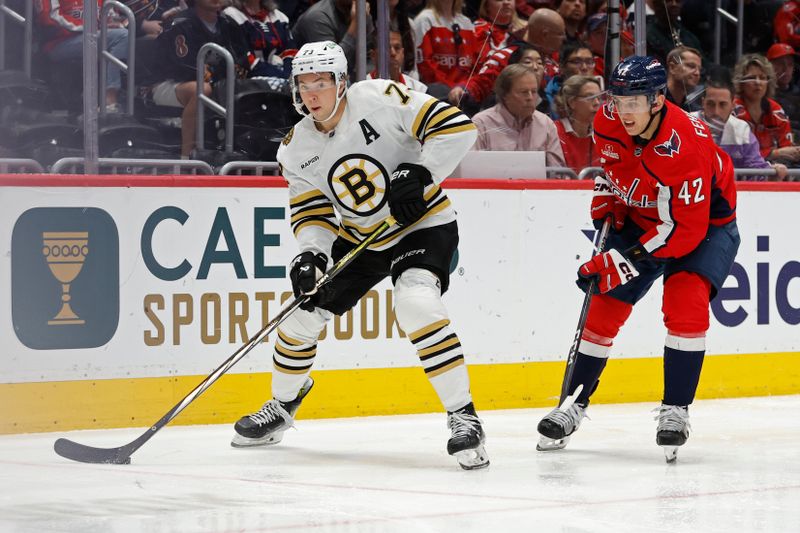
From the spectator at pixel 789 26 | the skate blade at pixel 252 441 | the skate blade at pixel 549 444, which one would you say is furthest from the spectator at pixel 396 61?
the spectator at pixel 789 26

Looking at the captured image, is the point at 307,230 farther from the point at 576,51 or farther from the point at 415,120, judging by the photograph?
the point at 576,51

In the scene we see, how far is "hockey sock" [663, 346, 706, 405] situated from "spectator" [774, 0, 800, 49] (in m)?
2.81

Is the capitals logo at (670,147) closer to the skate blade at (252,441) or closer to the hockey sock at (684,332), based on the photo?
the hockey sock at (684,332)

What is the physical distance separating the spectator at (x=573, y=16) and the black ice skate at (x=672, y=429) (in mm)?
2455

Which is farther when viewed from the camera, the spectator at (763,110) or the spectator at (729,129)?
the spectator at (763,110)

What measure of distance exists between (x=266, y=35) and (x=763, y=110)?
2359 millimetres

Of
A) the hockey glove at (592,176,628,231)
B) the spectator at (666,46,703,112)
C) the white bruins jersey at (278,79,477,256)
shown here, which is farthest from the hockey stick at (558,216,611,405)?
the spectator at (666,46,703,112)

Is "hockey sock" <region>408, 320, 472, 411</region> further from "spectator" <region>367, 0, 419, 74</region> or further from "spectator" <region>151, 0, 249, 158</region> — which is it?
"spectator" <region>367, 0, 419, 74</region>

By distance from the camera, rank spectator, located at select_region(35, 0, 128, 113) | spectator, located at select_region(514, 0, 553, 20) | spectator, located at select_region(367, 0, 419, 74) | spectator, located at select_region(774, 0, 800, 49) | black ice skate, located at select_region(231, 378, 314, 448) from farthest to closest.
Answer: spectator, located at select_region(774, 0, 800, 49) → spectator, located at select_region(514, 0, 553, 20) → spectator, located at select_region(367, 0, 419, 74) → spectator, located at select_region(35, 0, 128, 113) → black ice skate, located at select_region(231, 378, 314, 448)

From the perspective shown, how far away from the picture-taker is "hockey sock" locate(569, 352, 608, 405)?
4242 millimetres

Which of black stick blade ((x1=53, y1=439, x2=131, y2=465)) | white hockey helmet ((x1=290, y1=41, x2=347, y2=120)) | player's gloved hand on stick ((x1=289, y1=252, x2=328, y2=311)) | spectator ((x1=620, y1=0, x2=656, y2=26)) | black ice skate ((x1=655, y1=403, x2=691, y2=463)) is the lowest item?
black stick blade ((x1=53, y1=439, x2=131, y2=465))

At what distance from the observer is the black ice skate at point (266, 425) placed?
166 inches

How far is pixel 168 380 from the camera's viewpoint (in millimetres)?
4664

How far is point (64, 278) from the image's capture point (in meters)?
4.51
